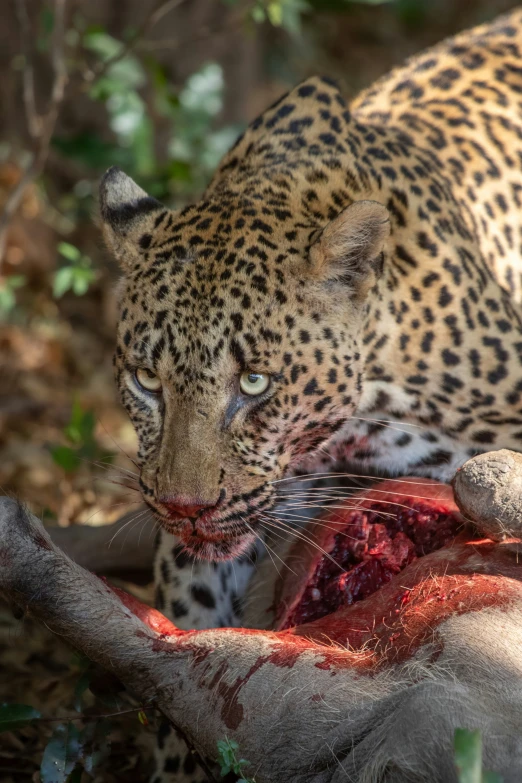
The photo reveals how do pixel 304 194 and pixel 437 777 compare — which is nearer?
pixel 437 777

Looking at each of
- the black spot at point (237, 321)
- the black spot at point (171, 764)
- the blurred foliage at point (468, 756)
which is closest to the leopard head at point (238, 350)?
the black spot at point (237, 321)

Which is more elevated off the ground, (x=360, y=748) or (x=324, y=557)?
(x=324, y=557)

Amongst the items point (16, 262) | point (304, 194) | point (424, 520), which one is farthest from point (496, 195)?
point (16, 262)

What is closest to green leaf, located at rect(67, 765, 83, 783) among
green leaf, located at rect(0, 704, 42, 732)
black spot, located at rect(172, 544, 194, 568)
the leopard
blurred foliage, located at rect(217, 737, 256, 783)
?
green leaf, located at rect(0, 704, 42, 732)

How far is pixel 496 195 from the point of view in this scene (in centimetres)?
540

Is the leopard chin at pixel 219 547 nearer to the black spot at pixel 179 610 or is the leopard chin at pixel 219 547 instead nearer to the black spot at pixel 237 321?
the black spot at pixel 179 610

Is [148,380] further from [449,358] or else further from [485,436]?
[485,436]

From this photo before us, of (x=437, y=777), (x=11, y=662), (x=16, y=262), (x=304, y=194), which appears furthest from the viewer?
(x=16, y=262)

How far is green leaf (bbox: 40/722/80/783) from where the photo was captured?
3.50m

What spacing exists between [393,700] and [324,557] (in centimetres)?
118

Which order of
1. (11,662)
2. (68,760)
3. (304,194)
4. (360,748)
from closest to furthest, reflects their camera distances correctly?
(360,748) → (68,760) → (304,194) → (11,662)

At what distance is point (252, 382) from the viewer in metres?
3.86

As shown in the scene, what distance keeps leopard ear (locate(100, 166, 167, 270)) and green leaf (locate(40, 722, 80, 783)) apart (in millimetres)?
1852

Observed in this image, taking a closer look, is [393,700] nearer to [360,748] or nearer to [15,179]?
[360,748]
